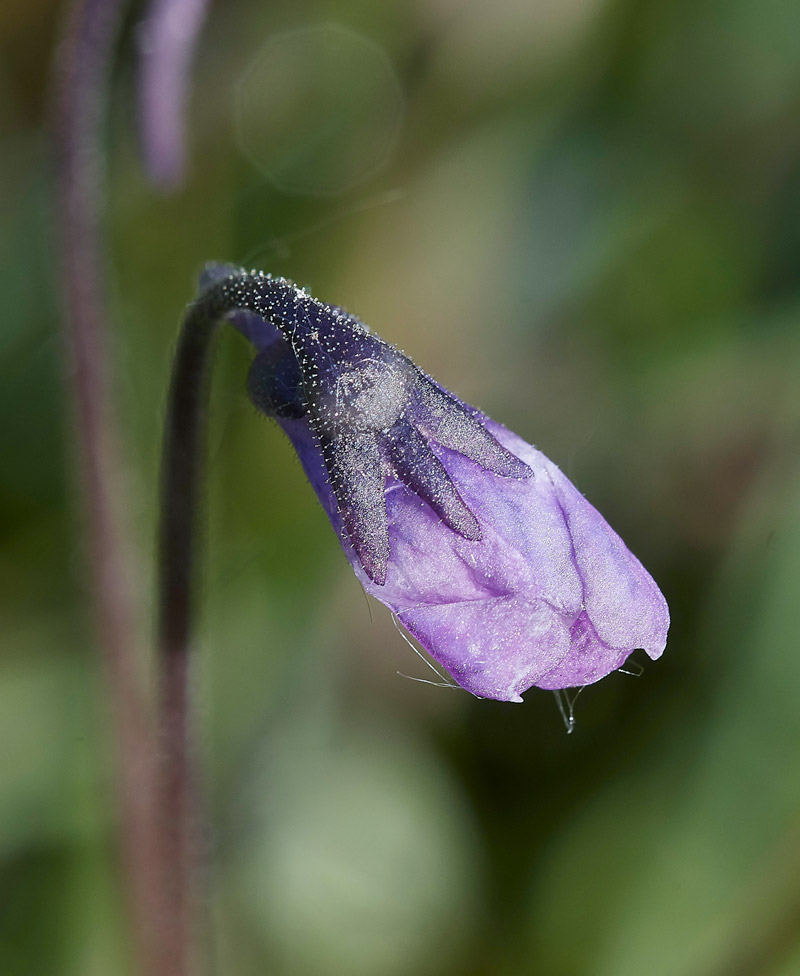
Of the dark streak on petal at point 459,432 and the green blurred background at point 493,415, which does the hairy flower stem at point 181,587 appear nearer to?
the dark streak on petal at point 459,432

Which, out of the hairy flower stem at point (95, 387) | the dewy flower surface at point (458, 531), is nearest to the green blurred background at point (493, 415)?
the hairy flower stem at point (95, 387)

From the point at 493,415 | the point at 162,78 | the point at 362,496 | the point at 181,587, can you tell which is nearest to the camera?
the point at 362,496

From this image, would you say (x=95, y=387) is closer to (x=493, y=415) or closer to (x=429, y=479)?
(x=493, y=415)

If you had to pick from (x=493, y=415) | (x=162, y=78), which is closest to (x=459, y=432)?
(x=162, y=78)

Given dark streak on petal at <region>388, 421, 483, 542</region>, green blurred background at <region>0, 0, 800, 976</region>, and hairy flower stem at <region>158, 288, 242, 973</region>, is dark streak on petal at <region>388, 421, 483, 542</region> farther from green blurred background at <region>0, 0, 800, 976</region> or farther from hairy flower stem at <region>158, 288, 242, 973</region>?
green blurred background at <region>0, 0, 800, 976</region>

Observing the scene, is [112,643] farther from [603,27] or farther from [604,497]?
[603,27]
